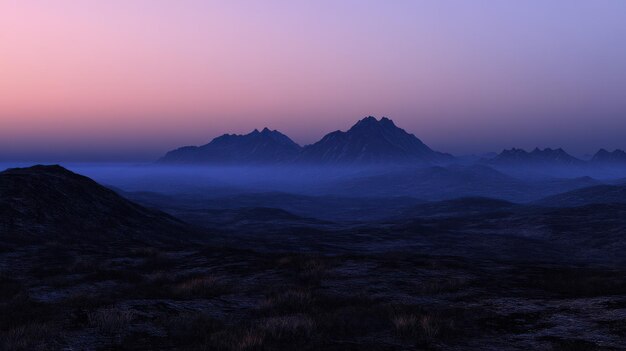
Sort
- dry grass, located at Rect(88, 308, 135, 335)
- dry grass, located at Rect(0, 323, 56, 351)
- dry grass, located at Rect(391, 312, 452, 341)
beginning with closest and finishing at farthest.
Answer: dry grass, located at Rect(0, 323, 56, 351)
dry grass, located at Rect(391, 312, 452, 341)
dry grass, located at Rect(88, 308, 135, 335)

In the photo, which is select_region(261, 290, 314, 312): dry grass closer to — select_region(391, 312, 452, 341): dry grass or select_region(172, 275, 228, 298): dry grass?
select_region(172, 275, 228, 298): dry grass

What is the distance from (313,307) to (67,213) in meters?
48.3

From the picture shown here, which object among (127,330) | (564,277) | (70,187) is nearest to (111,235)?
(70,187)

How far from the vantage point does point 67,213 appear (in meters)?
51.4

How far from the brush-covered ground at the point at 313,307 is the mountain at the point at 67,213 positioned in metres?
22.0

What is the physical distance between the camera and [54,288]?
17078 mm

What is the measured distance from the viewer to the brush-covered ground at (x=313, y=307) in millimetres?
9719

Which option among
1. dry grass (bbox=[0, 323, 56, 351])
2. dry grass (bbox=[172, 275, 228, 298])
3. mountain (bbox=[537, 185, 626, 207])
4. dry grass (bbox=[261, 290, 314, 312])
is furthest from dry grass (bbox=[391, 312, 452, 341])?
mountain (bbox=[537, 185, 626, 207])

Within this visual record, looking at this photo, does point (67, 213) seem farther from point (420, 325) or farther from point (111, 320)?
point (420, 325)

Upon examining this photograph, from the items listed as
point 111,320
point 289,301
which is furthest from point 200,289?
point 111,320

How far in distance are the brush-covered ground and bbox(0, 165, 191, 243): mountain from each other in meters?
22.0

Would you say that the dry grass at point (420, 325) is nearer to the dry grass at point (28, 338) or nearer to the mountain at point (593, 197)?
the dry grass at point (28, 338)

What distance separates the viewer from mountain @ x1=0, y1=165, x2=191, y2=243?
4266cm

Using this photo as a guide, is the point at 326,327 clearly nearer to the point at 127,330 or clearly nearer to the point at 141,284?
the point at 127,330
